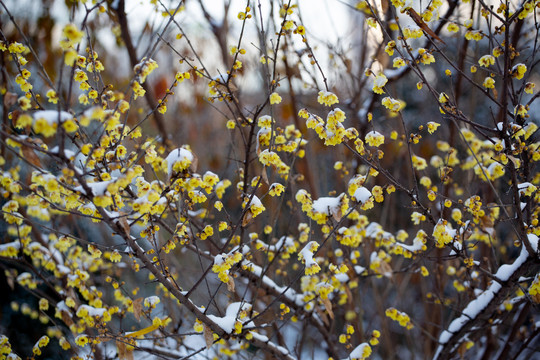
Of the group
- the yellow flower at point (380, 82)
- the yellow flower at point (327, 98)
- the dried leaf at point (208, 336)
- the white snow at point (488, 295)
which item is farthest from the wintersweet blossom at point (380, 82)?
the dried leaf at point (208, 336)

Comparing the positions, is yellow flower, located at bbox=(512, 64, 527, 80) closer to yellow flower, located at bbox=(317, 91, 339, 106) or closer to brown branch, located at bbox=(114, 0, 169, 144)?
yellow flower, located at bbox=(317, 91, 339, 106)

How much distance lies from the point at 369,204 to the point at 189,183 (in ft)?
2.89

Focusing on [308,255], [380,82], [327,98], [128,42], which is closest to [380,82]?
[380,82]

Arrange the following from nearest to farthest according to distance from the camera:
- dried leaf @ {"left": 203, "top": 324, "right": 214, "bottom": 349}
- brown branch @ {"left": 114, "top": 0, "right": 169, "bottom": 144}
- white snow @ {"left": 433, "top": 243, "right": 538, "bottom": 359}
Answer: dried leaf @ {"left": 203, "top": 324, "right": 214, "bottom": 349}
white snow @ {"left": 433, "top": 243, "right": 538, "bottom": 359}
brown branch @ {"left": 114, "top": 0, "right": 169, "bottom": 144}

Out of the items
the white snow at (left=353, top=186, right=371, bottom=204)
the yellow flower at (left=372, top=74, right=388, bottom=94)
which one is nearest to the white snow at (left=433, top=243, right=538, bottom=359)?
the white snow at (left=353, top=186, right=371, bottom=204)

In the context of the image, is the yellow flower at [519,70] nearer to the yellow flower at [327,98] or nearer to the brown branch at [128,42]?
the yellow flower at [327,98]

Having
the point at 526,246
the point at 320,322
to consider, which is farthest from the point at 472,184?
the point at 320,322

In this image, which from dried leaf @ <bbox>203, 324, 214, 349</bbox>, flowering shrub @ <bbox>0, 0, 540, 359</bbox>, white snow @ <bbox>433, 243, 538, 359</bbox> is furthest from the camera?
white snow @ <bbox>433, 243, 538, 359</bbox>

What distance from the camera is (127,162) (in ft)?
6.23

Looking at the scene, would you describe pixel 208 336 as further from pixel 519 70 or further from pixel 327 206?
pixel 519 70

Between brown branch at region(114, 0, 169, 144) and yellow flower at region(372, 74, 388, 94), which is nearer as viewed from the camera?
yellow flower at region(372, 74, 388, 94)

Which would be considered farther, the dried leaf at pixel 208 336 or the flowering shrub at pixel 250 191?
the dried leaf at pixel 208 336

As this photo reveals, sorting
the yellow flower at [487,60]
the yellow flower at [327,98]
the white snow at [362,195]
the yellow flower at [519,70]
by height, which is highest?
the yellow flower at [487,60]

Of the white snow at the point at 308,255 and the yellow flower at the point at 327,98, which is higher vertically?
the yellow flower at the point at 327,98
